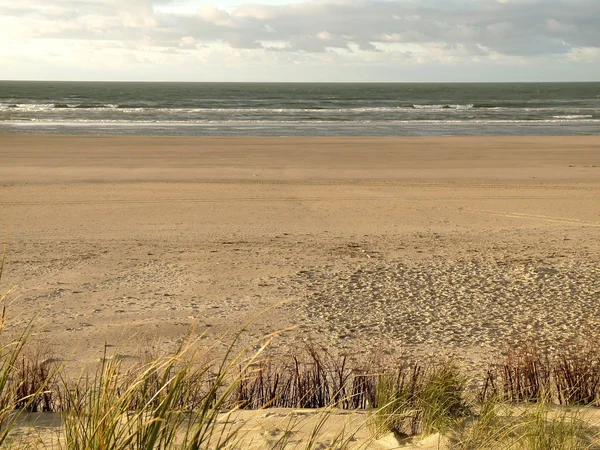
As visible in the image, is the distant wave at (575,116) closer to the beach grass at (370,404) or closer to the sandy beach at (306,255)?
the sandy beach at (306,255)

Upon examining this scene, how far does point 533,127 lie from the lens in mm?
35094

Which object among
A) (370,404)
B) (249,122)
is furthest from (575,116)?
(370,404)

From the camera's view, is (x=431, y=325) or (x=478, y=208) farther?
(x=478, y=208)

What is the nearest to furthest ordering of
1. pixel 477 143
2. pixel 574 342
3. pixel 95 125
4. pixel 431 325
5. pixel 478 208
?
1. pixel 574 342
2. pixel 431 325
3. pixel 478 208
4. pixel 477 143
5. pixel 95 125

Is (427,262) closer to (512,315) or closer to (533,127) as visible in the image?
(512,315)

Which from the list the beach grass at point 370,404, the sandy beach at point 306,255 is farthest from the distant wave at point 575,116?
the beach grass at point 370,404

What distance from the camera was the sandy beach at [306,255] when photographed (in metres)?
5.88

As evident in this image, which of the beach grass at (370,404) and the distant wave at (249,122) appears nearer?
the beach grass at (370,404)

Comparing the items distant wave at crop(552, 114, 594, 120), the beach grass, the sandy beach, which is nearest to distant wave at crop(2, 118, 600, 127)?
distant wave at crop(552, 114, 594, 120)

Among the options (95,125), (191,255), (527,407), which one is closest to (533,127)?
(95,125)

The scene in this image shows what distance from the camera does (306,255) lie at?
8.29m

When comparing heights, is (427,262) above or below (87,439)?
below

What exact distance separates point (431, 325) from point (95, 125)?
31.2 meters

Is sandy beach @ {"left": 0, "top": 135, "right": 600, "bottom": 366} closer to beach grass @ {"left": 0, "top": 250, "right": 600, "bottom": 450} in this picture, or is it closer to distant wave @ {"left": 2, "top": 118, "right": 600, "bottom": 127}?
beach grass @ {"left": 0, "top": 250, "right": 600, "bottom": 450}
